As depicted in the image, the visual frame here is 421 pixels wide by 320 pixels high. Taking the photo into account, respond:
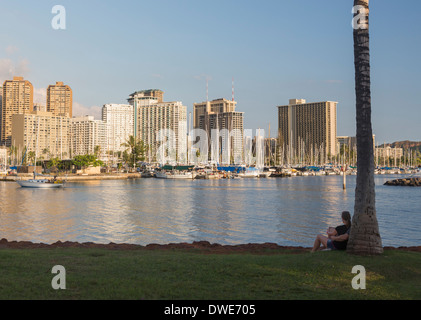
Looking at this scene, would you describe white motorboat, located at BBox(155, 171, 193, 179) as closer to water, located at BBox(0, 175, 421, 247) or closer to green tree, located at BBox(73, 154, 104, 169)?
green tree, located at BBox(73, 154, 104, 169)

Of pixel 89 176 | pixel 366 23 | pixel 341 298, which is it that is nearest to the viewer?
pixel 341 298

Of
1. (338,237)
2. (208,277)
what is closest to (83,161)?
(338,237)

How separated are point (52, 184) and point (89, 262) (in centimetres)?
7081

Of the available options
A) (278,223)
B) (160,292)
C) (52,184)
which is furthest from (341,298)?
(52,184)

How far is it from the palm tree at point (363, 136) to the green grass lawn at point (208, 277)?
3.57 ft

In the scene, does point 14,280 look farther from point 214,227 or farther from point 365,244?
point 214,227

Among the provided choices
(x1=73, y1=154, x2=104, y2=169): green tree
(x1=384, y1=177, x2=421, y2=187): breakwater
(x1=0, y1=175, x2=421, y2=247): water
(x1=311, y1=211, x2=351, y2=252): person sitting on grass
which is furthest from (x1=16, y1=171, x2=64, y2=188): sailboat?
(x1=384, y1=177, x2=421, y2=187): breakwater

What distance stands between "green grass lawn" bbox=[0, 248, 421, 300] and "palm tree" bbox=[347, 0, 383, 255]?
109 cm

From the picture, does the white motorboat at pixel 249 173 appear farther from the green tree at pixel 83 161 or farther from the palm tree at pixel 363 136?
the palm tree at pixel 363 136

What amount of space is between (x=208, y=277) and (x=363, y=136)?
20.9 feet

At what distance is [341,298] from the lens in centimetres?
784

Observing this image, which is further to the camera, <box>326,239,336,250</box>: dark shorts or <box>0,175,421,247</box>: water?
<box>0,175,421,247</box>: water

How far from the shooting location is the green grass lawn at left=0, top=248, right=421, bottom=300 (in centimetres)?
796

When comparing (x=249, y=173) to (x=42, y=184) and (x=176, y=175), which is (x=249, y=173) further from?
(x=42, y=184)
